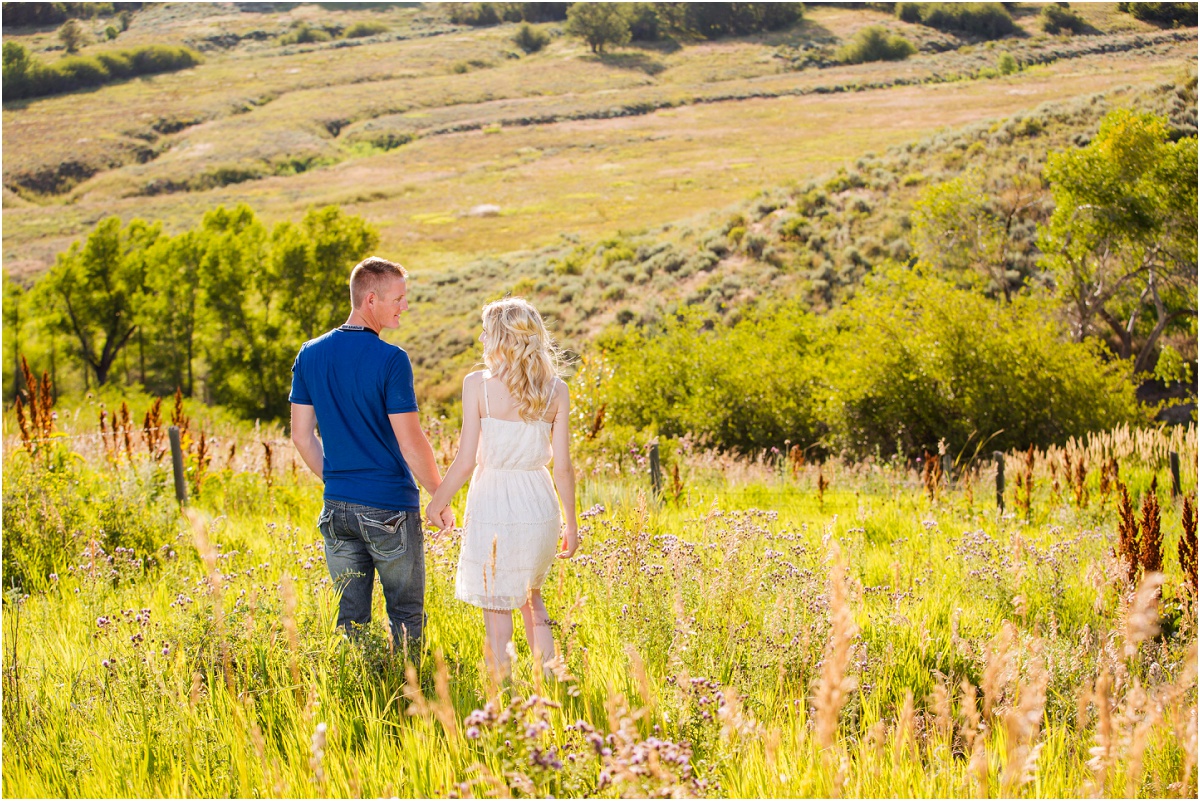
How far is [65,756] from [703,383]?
12963 millimetres

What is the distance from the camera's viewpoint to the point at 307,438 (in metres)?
3.53

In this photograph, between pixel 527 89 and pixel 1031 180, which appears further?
→ pixel 527 89

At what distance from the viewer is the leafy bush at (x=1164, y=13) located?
39.2 m

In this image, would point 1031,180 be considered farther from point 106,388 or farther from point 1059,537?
point 106,388

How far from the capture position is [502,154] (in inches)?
2520

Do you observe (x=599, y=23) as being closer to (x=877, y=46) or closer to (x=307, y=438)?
(x=877, y=46)

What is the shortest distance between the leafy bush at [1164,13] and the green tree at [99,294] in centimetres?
4872

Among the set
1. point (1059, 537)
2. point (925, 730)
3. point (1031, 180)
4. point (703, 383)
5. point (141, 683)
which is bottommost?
point (703, 383)

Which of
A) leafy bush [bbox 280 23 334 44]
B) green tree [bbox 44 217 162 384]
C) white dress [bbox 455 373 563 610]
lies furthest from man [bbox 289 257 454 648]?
leafy bush [bbox 280 23 334 44]

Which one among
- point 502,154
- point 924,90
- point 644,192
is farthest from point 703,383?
point 502,154

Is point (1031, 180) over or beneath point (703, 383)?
over

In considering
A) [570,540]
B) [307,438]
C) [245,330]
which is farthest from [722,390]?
[245,330]

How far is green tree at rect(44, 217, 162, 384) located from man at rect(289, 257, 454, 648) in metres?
32.3

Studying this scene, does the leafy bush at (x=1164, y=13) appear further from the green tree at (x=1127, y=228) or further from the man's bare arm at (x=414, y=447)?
the man's bare arm at (x=414, y=447)
